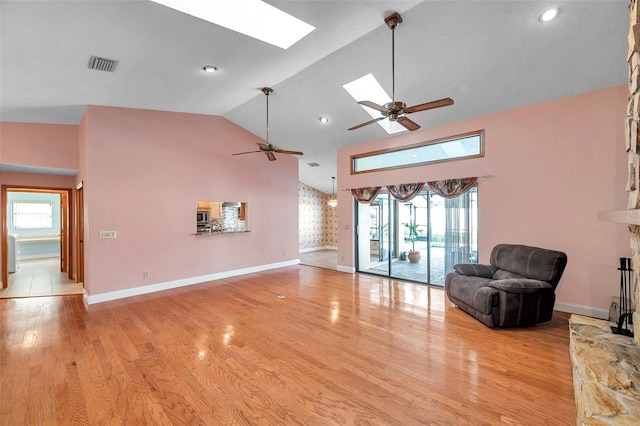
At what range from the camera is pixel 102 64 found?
3.65 m

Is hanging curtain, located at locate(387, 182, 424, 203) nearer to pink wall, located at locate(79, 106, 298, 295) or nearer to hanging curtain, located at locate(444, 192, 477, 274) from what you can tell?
hanging curtain, located at locate(444, 192, 477, 274)

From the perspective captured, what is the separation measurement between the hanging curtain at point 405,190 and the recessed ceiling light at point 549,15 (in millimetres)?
3102

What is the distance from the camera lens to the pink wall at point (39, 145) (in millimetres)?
5031

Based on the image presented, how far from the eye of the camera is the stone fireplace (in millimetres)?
1604

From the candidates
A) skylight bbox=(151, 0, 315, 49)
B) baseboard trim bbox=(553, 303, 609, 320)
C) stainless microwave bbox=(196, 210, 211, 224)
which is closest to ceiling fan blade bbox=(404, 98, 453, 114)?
skylight bbox=(151, 0, 315, 49)

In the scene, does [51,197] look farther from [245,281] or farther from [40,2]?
[40,2]

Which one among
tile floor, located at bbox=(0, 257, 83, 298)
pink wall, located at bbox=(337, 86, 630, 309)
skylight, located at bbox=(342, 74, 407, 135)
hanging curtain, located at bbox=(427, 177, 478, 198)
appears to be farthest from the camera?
tile floor, located at bbox=(0, 257, 83, 298)

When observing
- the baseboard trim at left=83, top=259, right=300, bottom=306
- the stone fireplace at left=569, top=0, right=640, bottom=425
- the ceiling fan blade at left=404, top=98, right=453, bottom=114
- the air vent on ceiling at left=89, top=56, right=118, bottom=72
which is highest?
the air vent on ceiling at left=89, top=56, right=118, bottom=72

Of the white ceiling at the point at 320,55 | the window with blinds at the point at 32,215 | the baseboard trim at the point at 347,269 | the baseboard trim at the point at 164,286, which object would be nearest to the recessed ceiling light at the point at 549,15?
the white ceiling at the point at 320,55

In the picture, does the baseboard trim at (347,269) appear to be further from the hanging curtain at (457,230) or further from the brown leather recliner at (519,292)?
the brown leather recliner at (519,292)

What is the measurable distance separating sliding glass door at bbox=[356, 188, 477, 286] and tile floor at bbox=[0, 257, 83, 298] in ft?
Answer: 20.8

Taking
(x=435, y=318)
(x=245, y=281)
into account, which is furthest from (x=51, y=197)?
(x=435, y=318)

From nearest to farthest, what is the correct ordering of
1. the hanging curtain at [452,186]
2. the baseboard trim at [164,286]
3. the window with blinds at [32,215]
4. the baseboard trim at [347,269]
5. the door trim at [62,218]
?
the baseboard trim at [164,286], the hanging curtain at [452,186], the door trim at [62,218], the baseboard trim at [347,269], the window with blinds at [32,215]

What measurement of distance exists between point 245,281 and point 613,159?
257 inches
